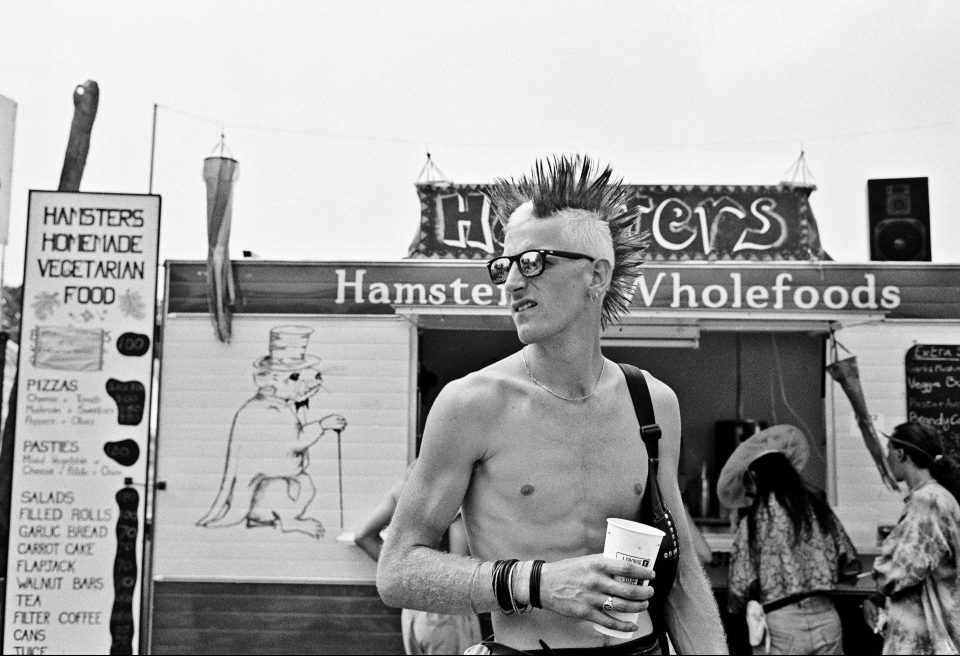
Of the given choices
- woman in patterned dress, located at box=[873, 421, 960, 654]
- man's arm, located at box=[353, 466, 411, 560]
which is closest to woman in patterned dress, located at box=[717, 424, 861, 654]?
woman in patterned dress, located at box=[873, 421, 960, 654]

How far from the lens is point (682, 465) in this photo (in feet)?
28.2

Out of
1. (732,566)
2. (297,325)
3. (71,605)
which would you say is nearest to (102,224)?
(297,325)

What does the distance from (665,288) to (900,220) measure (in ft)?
Answer: 6.07

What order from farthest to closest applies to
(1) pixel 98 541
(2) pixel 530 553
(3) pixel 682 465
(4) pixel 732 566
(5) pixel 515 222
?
1. (3) pixel 682 465
2. (1) pixel 98 541
3. (4) pixel 732 566
4. (5) pixel 515 222
5. (2) pixel 530 553

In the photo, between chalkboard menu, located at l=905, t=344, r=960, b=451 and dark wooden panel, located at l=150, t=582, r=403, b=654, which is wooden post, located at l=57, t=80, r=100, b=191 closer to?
dark wooden panel, located at l=150, t=582, r=403, b=654

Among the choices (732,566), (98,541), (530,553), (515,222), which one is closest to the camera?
(530,553)

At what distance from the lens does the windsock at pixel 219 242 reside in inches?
264

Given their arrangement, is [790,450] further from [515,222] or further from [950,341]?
[515,222]

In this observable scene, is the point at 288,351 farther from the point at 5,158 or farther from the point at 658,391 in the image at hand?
the point at 658,391

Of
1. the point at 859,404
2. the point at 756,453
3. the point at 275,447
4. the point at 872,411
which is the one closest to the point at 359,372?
the point at 275,447

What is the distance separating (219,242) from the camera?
6719mm

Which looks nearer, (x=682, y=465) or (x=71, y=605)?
(x=71, y=605)

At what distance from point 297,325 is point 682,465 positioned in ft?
12.5

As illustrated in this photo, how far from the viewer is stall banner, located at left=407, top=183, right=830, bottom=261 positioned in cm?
679
